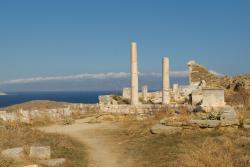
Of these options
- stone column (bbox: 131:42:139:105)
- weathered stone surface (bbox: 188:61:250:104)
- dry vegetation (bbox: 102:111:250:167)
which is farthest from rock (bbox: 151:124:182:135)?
weathered stone surface (bbox: 188:61:250:104)

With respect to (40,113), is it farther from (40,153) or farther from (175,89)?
(175,89)

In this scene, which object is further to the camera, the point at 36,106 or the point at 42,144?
the point at 36,106

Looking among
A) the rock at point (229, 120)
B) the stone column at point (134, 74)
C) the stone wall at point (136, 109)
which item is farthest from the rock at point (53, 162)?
the stone column at point (134, 74)

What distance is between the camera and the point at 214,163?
32.0ft

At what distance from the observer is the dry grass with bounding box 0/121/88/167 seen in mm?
11031

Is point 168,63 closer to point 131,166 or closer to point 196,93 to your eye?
point 196,93

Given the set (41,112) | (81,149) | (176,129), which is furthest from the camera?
(41,112)

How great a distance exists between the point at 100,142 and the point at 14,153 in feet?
16.7

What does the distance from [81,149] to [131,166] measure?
11.1 ft

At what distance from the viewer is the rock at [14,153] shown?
11.2 metres

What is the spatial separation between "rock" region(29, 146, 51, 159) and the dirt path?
131 centimetres

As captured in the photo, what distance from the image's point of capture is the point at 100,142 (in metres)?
15.9

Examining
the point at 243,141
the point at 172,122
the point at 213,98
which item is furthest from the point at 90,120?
the point at 243,141

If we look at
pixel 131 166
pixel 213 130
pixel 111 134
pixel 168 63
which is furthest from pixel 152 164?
pixel 168 63
